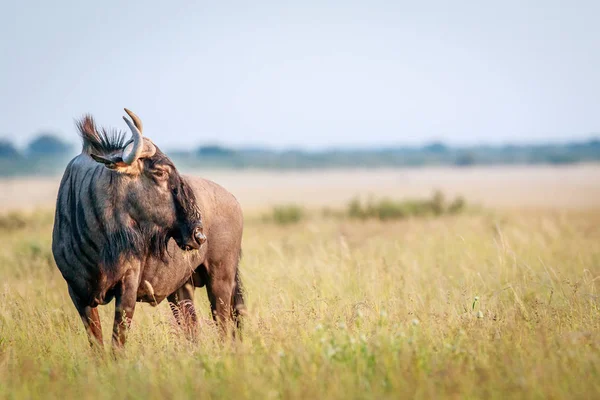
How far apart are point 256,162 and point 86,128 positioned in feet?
449

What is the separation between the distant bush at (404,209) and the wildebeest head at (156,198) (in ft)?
51.1

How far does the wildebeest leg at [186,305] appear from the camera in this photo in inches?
277

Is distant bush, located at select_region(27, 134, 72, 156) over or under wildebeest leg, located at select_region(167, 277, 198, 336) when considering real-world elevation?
under

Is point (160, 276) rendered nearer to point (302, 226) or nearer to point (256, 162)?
point (302, 226)

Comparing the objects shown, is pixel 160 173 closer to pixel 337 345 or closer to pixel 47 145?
pixel 337 345

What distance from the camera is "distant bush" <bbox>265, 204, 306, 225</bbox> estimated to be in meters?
22.5

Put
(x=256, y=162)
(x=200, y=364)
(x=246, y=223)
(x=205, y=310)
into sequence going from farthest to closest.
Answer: (x=256, y=162), (x=246, y=223), (x=205, y=310), (x=200, y=364)

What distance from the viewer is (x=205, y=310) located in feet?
27.2

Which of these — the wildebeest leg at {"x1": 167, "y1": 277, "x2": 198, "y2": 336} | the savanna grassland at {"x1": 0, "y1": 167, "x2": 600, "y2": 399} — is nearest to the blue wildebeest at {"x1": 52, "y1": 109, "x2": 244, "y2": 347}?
the savanna grassland at {"x1": 0, "y1": 167, "x2": 600, "y2": 399}

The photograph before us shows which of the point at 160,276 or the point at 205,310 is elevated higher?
the point at 160,276

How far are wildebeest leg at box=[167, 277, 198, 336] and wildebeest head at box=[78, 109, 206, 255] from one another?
1.05 meters

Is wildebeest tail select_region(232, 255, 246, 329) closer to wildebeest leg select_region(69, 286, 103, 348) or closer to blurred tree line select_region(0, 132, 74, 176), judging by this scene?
wildebeest leg select_region(69, 286, 103, 348)

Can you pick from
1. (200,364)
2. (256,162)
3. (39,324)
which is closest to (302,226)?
(39,324)

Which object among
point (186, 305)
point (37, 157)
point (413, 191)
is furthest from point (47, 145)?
point (186, 305)
